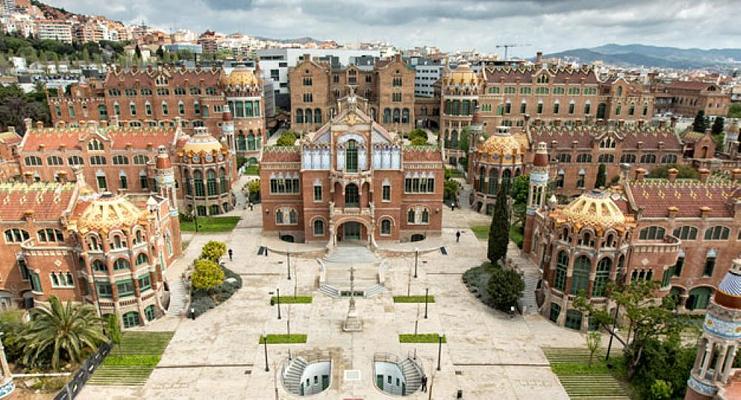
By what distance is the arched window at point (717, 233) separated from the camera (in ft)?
151

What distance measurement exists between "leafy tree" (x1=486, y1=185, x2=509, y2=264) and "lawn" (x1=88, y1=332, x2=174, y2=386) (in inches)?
1342

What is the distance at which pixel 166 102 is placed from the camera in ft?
351

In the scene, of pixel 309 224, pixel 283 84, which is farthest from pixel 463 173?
pixel 283 84

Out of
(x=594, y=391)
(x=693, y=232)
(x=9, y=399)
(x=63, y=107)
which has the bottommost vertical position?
(x=594, y=391)

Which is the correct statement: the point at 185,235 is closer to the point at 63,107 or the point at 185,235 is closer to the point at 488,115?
the point at 63,107

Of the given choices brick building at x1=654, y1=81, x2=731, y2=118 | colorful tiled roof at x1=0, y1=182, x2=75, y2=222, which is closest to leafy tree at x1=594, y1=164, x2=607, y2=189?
brick building at x1=654, y1=81, x2=731, y2=118

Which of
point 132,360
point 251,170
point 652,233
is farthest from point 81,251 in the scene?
point 251,170

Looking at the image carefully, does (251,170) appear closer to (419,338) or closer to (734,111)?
(419,338)

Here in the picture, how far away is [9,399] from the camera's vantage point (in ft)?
102

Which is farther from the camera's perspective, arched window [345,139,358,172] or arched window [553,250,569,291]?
arched window [345,139,358,172]

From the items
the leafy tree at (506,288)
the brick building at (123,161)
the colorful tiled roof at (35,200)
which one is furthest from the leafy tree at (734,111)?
the colorful tiled roof at (35,200)

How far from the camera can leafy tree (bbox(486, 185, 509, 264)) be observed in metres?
51.8

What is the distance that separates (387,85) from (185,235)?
68.4m

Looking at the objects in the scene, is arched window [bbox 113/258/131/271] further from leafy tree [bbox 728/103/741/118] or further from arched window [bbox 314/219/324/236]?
leafy tree [bbox 728/103/741/118]
